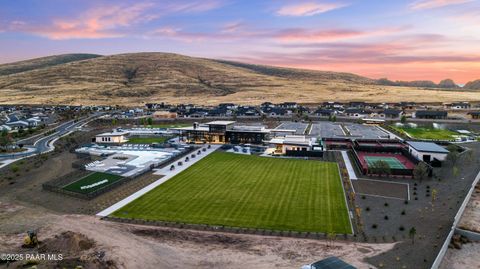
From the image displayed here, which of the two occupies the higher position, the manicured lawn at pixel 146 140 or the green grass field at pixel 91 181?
the manicured lawn at pixel 146 140

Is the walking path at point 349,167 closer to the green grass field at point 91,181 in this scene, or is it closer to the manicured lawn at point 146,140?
the green grass field at point 91,181

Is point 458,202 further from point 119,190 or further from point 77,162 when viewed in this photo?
point 77,162

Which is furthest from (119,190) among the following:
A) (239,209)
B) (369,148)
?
(369,148)

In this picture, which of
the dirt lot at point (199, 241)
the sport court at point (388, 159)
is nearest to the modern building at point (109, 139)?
the dirt lot at point (199, 241)

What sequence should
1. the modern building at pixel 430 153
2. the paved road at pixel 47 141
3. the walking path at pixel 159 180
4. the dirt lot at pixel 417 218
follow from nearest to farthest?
the dirt lot at pixel 417 218
the walking path at pixel 159 180
the modern building at pixel 430 153
the paved road at pixel 47 141

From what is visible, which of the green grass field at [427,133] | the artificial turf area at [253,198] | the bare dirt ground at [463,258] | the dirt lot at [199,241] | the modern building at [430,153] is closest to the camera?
the bare dirt ground at [463,258]
